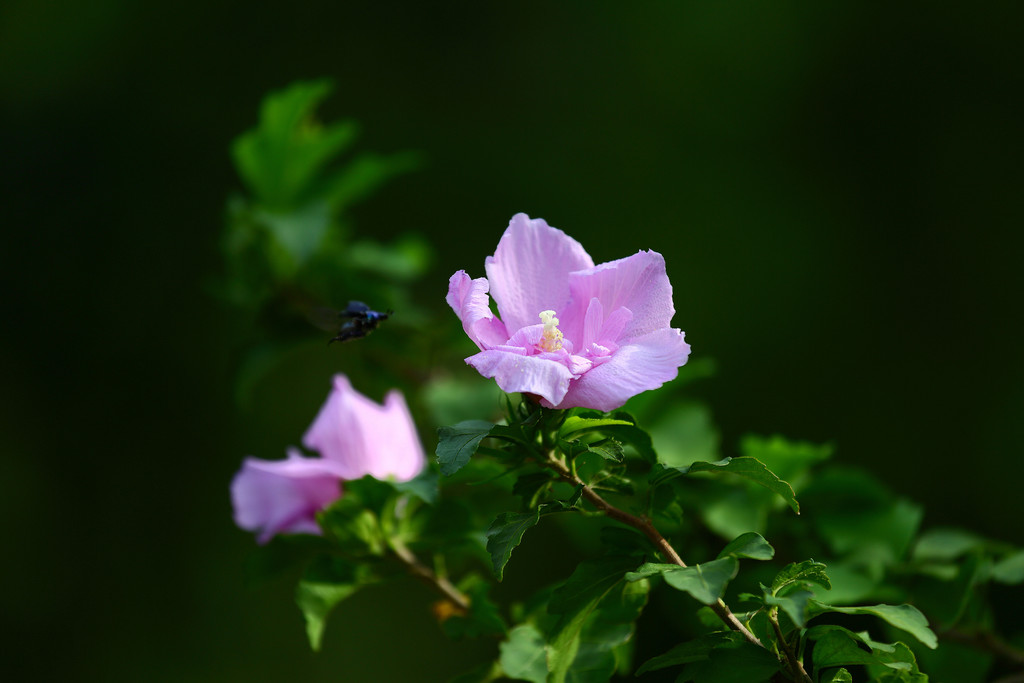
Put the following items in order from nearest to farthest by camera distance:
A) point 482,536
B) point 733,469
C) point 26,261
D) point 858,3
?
point 733,469
point 482,536
point 26,261
point 858,3

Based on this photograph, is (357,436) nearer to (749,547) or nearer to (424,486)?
(424,486)

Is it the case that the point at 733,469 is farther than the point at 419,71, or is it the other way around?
the point at 419,71

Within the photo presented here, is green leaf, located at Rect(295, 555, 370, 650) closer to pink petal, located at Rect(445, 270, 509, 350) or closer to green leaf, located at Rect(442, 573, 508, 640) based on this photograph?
green leaf, located at Rect(442, 573, 508, 640)

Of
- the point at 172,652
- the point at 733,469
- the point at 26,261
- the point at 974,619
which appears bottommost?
the point at 172,652

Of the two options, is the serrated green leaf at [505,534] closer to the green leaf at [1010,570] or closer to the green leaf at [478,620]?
the green leaf at [478,620]

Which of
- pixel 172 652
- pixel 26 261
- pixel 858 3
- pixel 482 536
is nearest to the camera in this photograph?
pixel 482 536

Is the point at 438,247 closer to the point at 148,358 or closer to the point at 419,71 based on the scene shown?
the point at 419,71

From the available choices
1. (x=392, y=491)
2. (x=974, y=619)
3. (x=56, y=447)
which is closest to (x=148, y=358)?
(x=56, y=447)

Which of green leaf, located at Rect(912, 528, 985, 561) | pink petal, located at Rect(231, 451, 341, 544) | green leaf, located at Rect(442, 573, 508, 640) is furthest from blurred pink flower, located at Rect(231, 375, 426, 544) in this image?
green leaf, located at Rect(912, 528, 985, 561)
